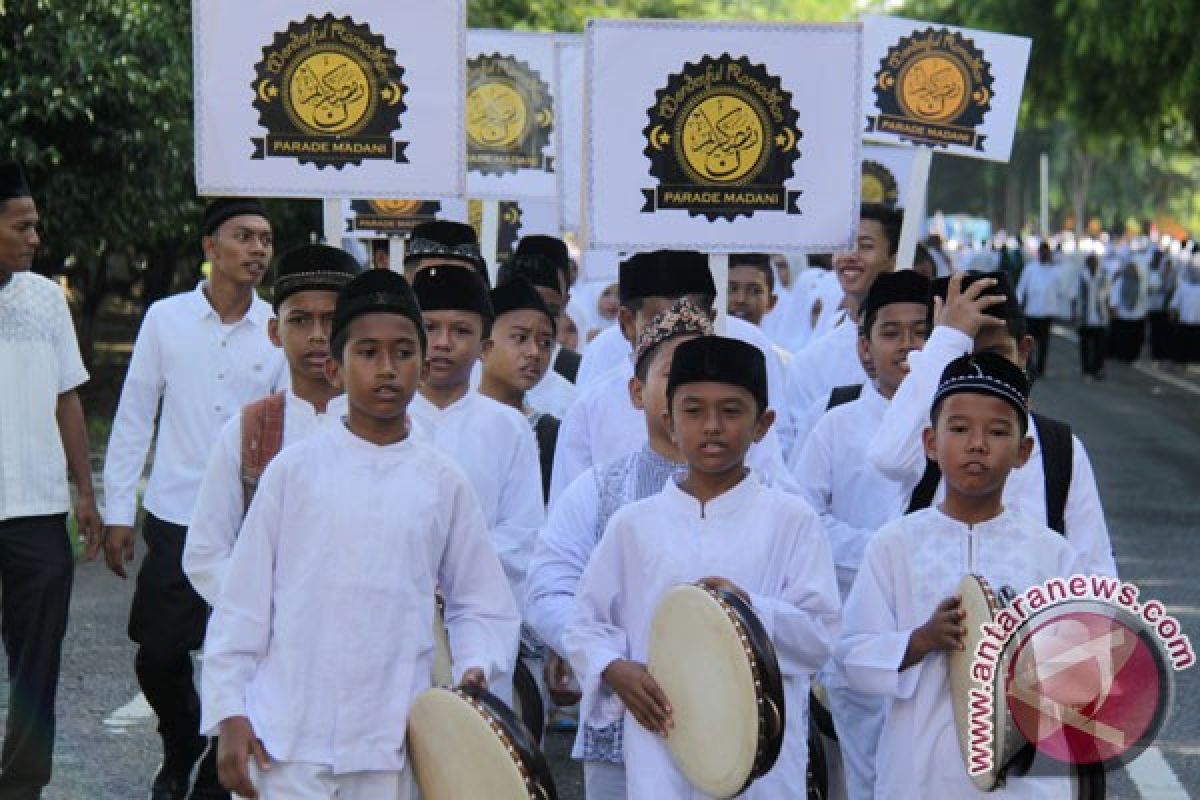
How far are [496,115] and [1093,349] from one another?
2157cm

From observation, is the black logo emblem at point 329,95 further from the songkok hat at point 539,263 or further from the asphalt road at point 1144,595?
the asphalt road at point 1144,595

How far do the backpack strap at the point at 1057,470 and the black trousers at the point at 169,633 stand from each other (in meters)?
3.12

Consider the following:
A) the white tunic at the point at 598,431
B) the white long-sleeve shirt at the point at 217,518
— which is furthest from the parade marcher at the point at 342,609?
the white tunic at the point at 598,431

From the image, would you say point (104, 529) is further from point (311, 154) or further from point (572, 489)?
point (572, 489)

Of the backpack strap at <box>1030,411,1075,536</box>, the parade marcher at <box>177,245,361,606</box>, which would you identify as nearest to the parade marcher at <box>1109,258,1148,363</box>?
the backpack strap at <box>1030,411,1075,536</box>

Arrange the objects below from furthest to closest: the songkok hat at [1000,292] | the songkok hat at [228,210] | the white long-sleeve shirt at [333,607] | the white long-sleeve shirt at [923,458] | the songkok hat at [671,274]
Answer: the songkok hat at [228,210], the songkok hat at [671,274], the songkok hat at [1000,292], the white long-sleeve shirt at [923,458], the white long-sleeve shirt at [333,607]

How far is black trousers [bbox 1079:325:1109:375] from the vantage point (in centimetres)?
3390

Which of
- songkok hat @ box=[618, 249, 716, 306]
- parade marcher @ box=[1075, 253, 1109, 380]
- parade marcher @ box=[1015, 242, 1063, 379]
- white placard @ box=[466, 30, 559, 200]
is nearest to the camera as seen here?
songkok hat @ box=[618, 249, 716, 306]

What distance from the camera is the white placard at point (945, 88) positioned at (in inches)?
→ 487

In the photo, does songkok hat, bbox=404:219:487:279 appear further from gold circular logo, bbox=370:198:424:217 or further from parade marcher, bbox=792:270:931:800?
gold circular logo, bbox=370:198:424:217

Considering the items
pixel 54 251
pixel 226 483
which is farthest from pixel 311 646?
pixel 54 251

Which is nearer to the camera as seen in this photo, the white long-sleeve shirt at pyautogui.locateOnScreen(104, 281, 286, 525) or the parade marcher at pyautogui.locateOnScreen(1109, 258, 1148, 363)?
the white long-sleeve shirt at pyautogui.locateOnScreen(104, 281, 286, 525)

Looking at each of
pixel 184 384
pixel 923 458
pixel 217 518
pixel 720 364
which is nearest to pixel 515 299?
pixel 184 384

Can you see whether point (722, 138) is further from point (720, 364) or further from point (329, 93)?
point (720, 364)
